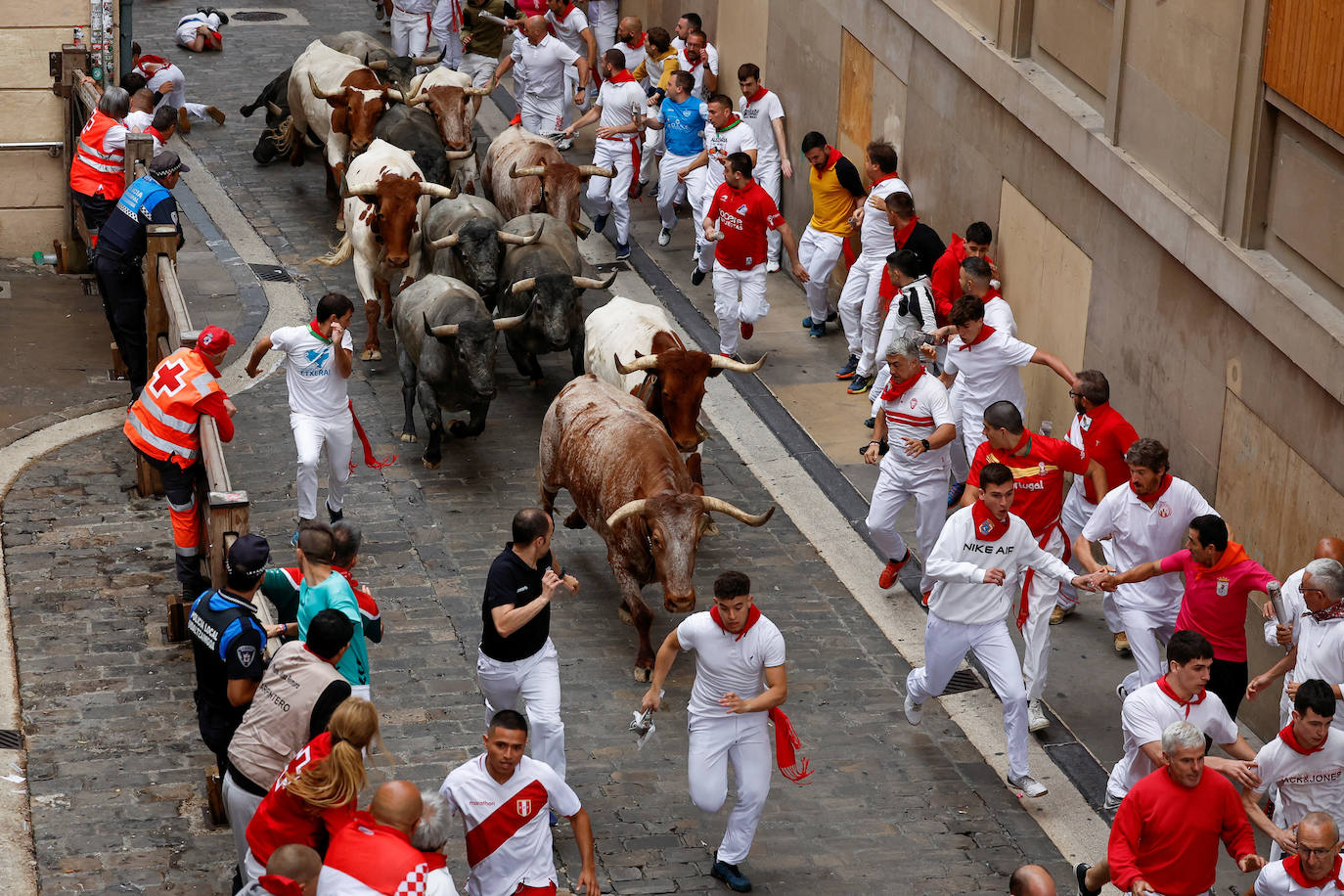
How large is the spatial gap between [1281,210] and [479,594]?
19.7ft

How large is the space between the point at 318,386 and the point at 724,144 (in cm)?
681

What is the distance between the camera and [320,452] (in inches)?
514

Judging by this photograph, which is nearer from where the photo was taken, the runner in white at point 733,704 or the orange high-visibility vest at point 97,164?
the runner in white at point 733,704

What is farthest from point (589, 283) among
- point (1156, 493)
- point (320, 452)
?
point (1156, 493)

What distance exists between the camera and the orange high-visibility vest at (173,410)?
1175 centimetres

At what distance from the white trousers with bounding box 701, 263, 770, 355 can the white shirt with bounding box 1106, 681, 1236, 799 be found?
8044 millimetres

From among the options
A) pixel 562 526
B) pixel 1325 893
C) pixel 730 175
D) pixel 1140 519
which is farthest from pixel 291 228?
pixel 1325 893

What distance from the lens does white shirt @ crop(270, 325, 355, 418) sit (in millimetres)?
12758

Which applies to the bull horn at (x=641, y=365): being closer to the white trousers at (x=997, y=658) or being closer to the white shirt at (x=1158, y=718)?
the white trousers at (x=997, y=658)

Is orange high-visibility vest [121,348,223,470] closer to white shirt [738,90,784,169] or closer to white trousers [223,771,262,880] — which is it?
white trousers [223,771,262,880]

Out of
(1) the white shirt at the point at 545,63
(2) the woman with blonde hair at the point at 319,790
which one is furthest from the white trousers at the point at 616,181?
(2) the woman with blonde hair at the point at 319,790

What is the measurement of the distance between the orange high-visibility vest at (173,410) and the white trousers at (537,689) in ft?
10.2

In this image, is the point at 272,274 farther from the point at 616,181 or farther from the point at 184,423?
the point at 184,423

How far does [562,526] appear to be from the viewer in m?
14.1
